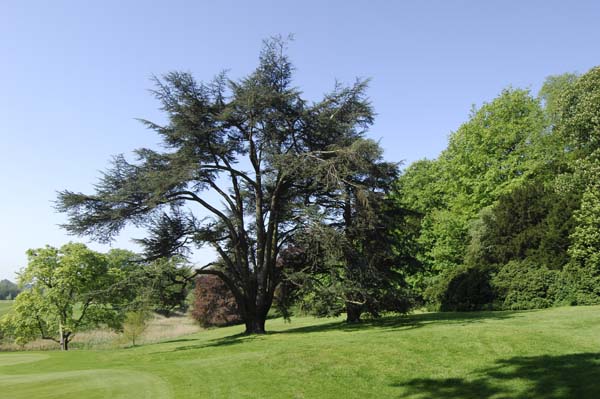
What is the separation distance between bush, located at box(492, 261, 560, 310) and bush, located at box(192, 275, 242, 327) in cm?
2769

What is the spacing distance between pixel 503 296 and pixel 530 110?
1724 cm

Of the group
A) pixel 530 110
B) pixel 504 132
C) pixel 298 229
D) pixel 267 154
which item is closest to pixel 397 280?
pixel 298 229

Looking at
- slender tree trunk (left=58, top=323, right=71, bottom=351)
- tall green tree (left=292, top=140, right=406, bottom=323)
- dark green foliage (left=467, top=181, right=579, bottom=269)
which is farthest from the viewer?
slender tree trunk (left=58, top=323, right=71, bottom=351)

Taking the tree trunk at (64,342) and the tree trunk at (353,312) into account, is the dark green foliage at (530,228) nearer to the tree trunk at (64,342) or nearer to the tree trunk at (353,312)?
the tree trunk at (353,312)

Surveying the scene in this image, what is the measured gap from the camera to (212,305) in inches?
1780

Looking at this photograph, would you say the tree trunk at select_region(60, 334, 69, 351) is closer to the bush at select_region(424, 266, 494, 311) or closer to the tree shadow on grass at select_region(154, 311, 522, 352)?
the tree shadow on grass at select_region(154, 311, 522, 352)

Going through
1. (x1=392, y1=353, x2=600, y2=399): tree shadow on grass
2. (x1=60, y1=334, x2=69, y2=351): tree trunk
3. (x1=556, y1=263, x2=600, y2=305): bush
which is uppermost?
(x1=556, y1=263, x2=600, y2=305): bush

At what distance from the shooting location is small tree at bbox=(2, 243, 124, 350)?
29.1 metres

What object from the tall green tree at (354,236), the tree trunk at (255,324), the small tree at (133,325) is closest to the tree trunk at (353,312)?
the tall green tree at (354,236)

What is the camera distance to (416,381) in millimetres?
9609

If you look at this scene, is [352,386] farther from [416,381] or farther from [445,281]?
[445,281]

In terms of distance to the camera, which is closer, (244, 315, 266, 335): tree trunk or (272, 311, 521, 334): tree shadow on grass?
(272, 311, 521, 334): tree shadow on grass

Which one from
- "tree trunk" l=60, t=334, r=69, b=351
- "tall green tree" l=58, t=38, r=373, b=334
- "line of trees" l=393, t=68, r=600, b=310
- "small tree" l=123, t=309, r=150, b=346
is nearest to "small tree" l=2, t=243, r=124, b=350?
"tree trunk" l=60, t=334, r=69, b=351

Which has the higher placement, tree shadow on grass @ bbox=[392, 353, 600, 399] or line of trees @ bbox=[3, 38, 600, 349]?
line of trees @ bbox=[3, 38, 600, 349]
